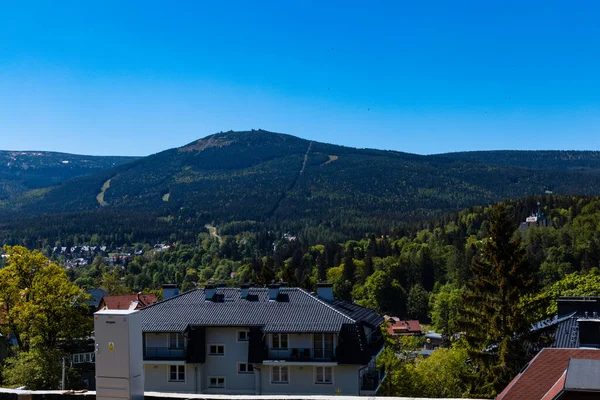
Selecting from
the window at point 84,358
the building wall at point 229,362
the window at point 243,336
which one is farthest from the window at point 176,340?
the window at point 84,358

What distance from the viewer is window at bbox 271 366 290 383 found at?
31641mm

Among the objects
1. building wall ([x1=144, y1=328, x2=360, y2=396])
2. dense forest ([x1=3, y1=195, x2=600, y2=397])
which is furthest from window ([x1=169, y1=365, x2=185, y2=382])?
dense forest ([x1=3, y1=195, x2=600, y2=397])

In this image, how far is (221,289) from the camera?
36594mm

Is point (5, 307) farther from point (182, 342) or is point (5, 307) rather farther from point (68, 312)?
point (182, 342)

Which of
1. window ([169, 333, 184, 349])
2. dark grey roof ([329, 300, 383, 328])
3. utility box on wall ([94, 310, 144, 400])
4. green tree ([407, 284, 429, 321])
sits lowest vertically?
green tree ([407, 284, 429, 321])

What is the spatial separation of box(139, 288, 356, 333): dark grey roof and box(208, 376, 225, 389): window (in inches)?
112

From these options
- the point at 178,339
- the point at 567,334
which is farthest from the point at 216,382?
the point at 567,334

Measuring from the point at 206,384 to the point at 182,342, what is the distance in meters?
2.62

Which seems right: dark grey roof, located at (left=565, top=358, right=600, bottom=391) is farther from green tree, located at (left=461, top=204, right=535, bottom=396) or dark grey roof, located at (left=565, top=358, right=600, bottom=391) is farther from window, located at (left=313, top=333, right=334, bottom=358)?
green tree, located at (left=461, top=204, right=535, bottom=396)

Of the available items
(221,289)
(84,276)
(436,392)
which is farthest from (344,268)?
(221,289)

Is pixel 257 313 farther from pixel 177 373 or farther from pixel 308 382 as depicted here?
pixel 177 373

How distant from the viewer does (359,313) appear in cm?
3478

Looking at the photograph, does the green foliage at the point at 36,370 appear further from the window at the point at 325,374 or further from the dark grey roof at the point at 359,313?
the dark grey roof at the point at 359,313

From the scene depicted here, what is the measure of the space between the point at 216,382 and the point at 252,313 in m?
3.80
